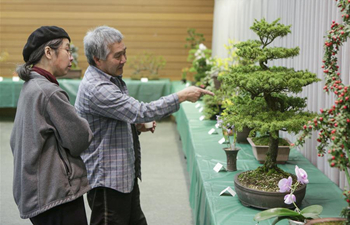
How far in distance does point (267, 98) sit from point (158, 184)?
246 cm

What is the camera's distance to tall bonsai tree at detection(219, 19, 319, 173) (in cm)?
167

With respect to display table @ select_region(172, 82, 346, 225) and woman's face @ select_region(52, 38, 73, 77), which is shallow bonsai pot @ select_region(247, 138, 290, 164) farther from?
woman's face @ select_region(52, 38, 73, 77)

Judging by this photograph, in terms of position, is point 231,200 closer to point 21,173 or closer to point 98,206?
point 98,206

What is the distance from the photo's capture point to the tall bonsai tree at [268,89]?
1.67 meters

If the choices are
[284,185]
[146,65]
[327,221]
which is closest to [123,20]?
[146,65]

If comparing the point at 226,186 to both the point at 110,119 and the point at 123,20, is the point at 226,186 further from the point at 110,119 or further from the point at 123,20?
the point at 123,20

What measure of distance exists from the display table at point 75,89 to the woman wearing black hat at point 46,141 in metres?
5.56

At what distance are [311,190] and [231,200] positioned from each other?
428 millimetres

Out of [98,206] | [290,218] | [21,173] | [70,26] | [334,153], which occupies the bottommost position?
[98,206]

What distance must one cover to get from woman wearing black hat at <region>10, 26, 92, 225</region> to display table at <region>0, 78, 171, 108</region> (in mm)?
5560

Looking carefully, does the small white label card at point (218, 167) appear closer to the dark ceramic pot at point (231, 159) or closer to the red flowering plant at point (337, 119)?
the dark ceramic pot at point (231, 159)

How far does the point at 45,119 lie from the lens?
1527mm

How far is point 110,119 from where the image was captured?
186cm

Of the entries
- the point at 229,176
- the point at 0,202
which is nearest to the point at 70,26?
the point at 0,202
